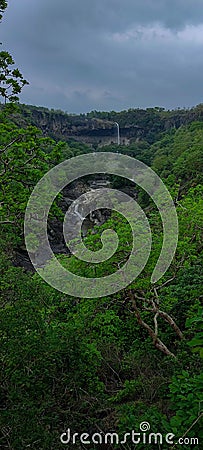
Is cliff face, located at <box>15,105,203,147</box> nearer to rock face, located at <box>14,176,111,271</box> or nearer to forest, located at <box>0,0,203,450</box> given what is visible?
rock face, located at <box>14,176,111,271</box>

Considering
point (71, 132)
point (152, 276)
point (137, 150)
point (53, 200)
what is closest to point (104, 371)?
point (152, 276)

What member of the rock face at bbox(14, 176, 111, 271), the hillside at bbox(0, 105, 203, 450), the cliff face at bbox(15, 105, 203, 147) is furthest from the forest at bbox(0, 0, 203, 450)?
the cliff face at bbox(15, 105, 203, 147)

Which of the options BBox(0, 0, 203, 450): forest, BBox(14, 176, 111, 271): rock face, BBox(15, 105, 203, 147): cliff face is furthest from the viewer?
BBox(15, 105, 203, 147): cliff face

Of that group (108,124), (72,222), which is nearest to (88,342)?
(72,222)

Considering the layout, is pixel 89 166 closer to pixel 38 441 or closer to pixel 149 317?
pixel 149 317

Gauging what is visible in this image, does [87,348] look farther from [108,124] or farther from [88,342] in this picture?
[108,124]

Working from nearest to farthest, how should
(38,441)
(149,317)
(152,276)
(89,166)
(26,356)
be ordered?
(38,441) < (26,356) < (152,276) < (149,317) < (89,166)
